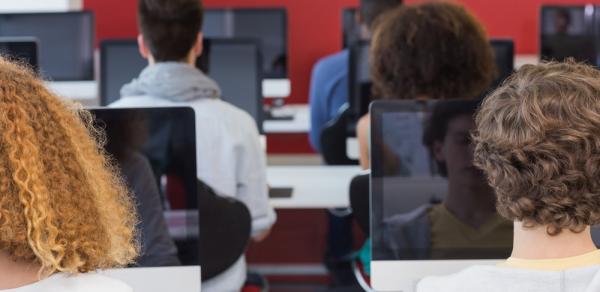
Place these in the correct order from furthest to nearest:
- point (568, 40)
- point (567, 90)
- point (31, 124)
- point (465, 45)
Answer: point (568, 40)
point (465, 45)
point (567, 90)
point (31, 124)

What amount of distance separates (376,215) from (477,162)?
64 centimetres

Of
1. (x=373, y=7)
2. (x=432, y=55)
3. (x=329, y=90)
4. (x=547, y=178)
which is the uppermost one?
(x=373, y=7)

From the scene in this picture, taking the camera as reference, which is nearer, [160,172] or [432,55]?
[160,172]

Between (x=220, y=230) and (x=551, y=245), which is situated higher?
(x=551, y=245)

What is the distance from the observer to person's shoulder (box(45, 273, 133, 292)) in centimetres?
150

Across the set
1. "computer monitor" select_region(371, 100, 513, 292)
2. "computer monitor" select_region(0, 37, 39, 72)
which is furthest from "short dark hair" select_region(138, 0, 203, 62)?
"computer monitor" select_region(371, 100, 513, 292)

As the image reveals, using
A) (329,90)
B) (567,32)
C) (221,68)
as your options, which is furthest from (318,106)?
(567,32)

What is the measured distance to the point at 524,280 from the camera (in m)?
1.58

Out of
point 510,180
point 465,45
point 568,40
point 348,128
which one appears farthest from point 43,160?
point 568,40

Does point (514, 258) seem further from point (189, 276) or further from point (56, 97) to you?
point (189, 276)

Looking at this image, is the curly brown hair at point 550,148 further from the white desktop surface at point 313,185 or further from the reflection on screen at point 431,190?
the white desktop surface at point 313,185

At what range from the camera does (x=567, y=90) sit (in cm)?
161

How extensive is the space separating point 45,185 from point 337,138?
12.3ft

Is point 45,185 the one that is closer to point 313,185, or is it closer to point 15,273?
point 15,273
